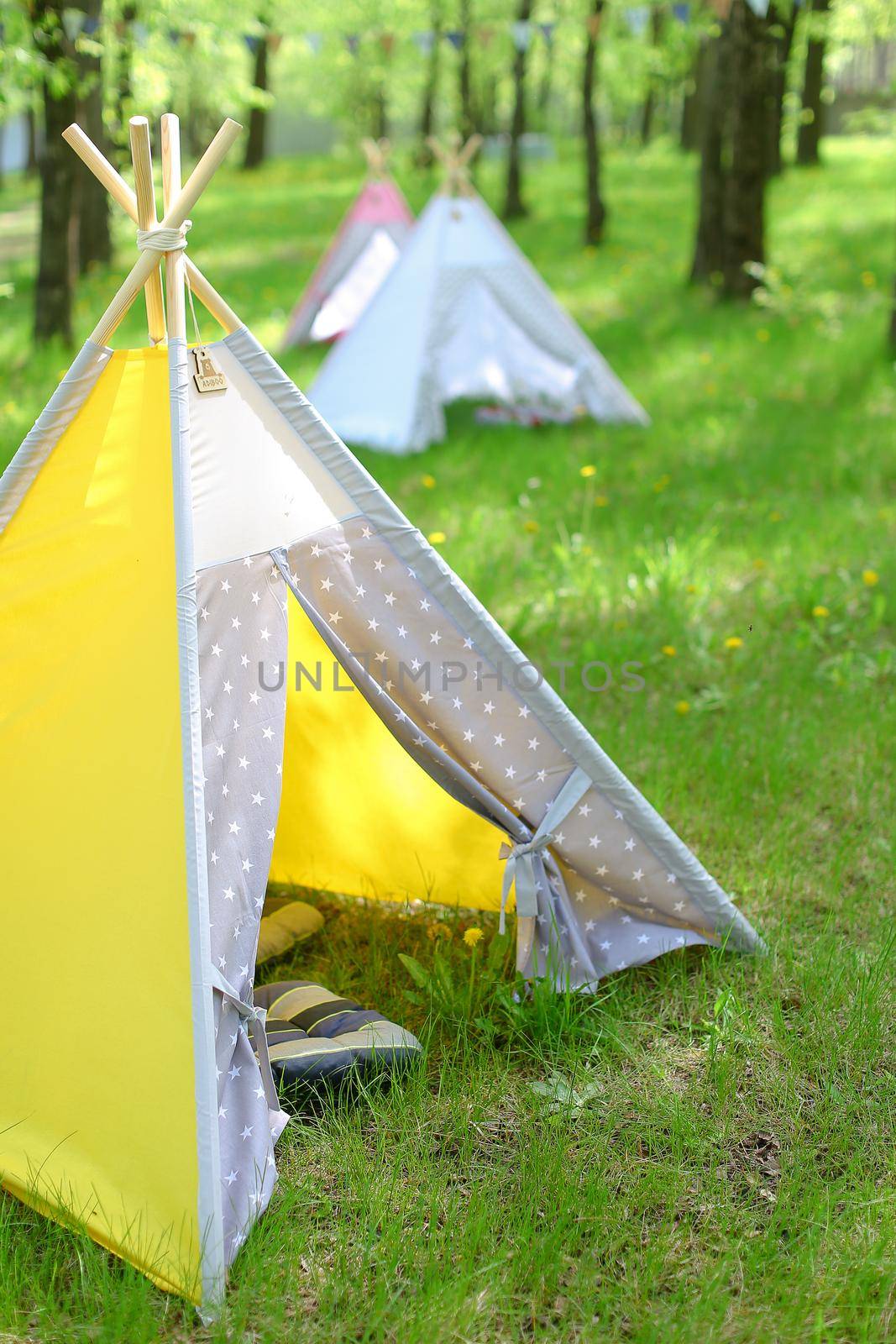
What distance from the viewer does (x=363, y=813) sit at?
3.09 m

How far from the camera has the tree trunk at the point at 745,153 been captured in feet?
28.0

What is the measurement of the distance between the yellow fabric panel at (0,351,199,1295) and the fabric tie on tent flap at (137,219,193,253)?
185 millimetres

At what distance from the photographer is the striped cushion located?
2.41 meters

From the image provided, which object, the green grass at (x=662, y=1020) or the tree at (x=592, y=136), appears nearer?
the green grass at (x=662, y=1020)

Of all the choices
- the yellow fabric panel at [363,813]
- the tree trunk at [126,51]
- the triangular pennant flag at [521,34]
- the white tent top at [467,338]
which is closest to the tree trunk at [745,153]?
the white tent top at [467,338]

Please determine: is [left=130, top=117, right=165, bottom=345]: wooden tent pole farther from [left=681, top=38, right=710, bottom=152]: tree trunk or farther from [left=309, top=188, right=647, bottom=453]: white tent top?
[left=681, top=38, right=710, bottom=152]: tree trunk

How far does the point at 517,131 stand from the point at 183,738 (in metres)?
12.8

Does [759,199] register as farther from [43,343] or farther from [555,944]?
[555,944]

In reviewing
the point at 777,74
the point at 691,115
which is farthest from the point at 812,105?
the point at 777,74

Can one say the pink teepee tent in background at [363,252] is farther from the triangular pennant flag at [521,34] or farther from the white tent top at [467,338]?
the triangular pennant flag at [521,34]

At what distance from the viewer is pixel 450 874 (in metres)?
3.07

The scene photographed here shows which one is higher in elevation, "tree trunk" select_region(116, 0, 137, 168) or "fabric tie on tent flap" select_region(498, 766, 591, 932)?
"tree trunk" select_region(116, 0, 137, 168)

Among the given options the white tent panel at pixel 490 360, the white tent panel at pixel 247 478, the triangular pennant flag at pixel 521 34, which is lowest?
the white tent panel at pixel 490 360

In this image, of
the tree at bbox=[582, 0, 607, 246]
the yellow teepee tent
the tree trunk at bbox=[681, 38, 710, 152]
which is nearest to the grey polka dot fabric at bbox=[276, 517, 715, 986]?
the yellow teepee tent
